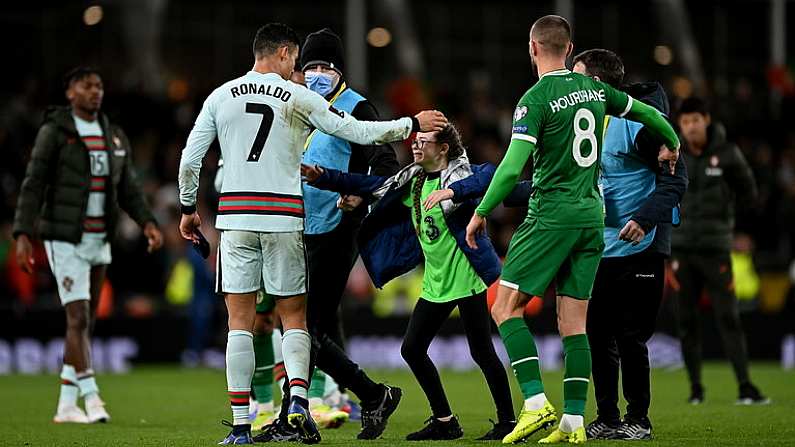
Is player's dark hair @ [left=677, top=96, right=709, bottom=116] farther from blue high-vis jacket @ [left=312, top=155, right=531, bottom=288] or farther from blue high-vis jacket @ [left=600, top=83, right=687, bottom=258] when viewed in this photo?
blue high-vis jacket @ [left=312, top=155, right=531, bottom=288]

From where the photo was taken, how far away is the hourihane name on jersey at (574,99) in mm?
7145

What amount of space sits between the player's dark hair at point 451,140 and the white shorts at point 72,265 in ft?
11.3

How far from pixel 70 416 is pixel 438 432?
3.35m

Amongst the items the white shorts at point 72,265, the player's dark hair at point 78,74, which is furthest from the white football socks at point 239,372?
the player's dark hair at point 78,74

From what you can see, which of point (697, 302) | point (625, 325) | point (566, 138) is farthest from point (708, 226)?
point (566, 138)

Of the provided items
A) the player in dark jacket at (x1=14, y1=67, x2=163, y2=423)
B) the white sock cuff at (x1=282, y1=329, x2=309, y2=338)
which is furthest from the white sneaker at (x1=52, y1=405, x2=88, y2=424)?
the white sock cuff at (x1=282, y1=329, x2=309, y2=338)

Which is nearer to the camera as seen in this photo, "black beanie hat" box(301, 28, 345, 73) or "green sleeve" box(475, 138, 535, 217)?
"green sleeve" box(475, 138, 535, 217)

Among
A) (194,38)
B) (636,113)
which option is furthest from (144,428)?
(194,38)

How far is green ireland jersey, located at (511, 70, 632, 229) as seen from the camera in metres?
7.14

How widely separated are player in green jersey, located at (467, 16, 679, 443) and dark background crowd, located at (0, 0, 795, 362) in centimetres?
1013

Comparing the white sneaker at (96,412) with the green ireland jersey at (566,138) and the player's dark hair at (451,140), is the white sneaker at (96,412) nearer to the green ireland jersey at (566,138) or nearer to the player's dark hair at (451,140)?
the player's dark hair at (451,140)

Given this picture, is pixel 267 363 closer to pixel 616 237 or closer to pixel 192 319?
pixel 616 237

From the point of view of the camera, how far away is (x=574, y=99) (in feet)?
23.5

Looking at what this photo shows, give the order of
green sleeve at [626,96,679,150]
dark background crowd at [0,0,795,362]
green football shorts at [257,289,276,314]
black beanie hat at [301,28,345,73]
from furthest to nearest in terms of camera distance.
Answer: dark background crowd at [0,0,795,362]
green football shorts at [257,289,276,314]
black beanie hat at [301,28,345,73]
green sleeve at [626,96,679,150]
